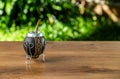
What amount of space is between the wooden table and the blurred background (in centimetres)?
180

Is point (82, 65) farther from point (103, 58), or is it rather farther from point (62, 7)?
point (62, 7)

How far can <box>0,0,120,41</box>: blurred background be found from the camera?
3.82 metres

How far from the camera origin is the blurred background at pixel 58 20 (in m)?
3.82

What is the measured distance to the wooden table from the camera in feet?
4.81

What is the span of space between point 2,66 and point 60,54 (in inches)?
13.6

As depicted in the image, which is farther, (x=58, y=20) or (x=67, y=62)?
(x=58, y=20)

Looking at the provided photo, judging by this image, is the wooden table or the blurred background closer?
the wooden table

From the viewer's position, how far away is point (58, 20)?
13.1ft

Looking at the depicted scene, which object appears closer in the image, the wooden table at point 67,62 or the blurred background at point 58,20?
the wooden table at point 67,62

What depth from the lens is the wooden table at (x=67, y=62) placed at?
1.46 meters

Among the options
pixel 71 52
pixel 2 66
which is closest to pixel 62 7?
pixel 71 52

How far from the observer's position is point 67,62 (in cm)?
166

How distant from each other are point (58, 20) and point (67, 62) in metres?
2.36

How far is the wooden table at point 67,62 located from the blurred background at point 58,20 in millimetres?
1800
